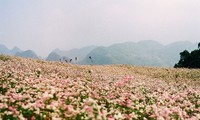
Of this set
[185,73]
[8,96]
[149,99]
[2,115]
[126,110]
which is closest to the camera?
[2,115]

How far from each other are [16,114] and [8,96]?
1992 millimetres

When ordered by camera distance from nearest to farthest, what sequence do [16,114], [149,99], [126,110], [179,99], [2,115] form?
[16,114]
[2,115]
[126,110]
[149,99]
[179,99]

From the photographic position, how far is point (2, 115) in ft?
30.7

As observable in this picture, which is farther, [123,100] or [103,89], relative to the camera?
[103,89]

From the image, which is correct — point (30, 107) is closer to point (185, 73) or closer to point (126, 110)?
point (126, 110)

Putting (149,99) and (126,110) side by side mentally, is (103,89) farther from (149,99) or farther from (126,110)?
(126,110)

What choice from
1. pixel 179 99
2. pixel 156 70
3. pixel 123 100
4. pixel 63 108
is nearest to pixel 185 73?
pixel 156 70

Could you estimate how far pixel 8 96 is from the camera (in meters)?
10.6

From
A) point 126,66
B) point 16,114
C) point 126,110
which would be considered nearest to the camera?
point 16,114

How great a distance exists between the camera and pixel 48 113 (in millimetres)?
9148

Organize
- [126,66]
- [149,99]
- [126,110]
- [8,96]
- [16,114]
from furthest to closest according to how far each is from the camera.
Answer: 1. [126,66]
2. [149,99]
3. [126,110]
4. [8,96]
5. [16,114]

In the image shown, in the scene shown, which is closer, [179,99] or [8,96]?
[8,96]

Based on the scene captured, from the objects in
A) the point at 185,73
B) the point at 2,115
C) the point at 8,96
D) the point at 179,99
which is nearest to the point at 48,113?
the point at 2,115

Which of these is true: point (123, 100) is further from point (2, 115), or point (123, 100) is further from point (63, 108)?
point (2, 115)
